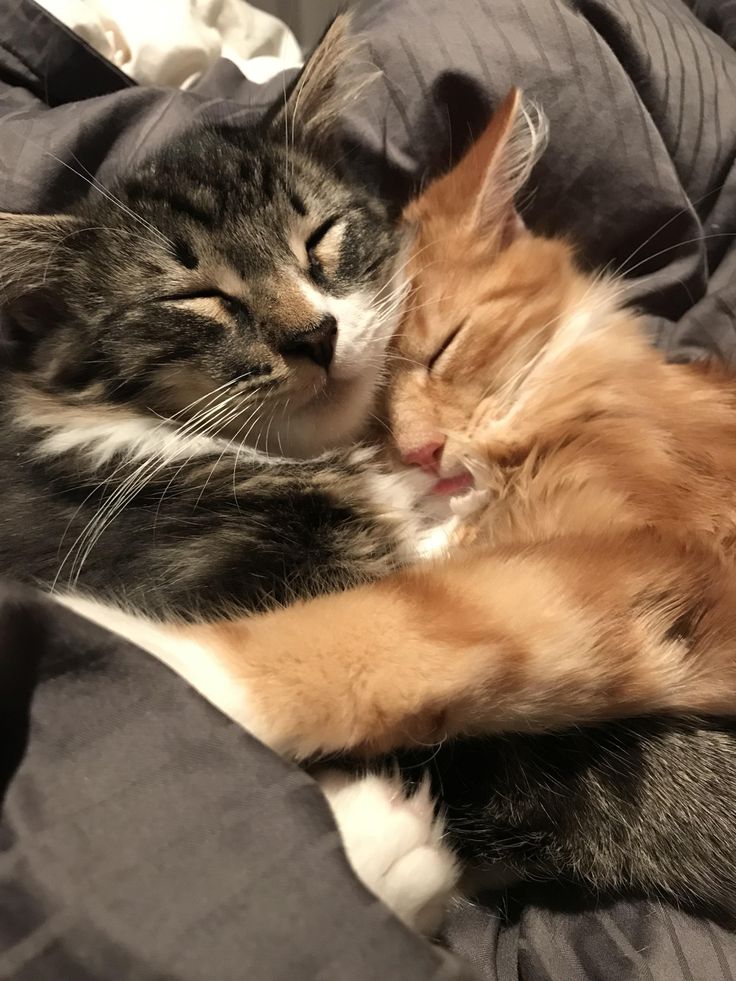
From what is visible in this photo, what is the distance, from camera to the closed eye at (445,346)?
1.10 metres

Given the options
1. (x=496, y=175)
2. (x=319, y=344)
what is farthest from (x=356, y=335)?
(x=496, y=175)

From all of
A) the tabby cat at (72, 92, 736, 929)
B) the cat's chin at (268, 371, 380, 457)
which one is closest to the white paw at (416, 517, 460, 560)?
the tabby cat at (72, 92, 736, 929)

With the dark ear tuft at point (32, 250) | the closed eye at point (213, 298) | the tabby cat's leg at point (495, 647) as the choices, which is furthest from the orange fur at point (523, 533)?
the dark ear tuft at point (32, 250)

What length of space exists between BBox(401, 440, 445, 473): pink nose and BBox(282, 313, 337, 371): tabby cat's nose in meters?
0.20

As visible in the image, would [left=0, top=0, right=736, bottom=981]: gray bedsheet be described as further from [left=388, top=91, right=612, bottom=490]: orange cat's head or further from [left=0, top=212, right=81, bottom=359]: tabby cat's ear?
[left=0, top=212, right=81, bottom=359]: tabby cat's ear

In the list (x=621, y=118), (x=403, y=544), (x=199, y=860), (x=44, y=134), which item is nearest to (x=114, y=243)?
(x=44, y=134)

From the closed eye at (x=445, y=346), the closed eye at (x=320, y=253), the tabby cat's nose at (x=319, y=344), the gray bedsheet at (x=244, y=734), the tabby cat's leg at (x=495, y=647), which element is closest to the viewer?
the gray bedsheet at (x=244, y=734)

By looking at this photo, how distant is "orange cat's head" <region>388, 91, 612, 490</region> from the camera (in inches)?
42.1

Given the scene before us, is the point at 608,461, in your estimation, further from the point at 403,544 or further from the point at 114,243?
the point at 114,243

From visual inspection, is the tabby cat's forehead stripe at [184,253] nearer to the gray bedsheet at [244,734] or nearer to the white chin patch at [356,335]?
the white chin patch at [356,335]

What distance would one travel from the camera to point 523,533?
0.94 m

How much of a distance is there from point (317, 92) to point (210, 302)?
1.46 feet

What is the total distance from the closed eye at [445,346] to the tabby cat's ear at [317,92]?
0.38 m

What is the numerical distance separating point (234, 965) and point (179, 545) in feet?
1.50
